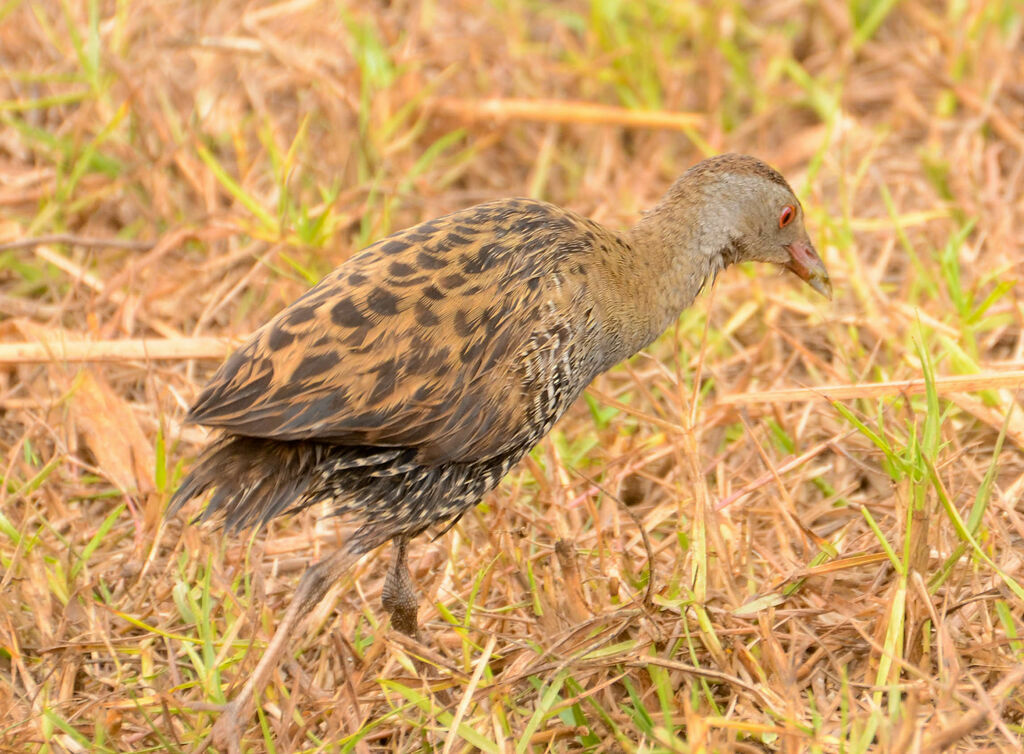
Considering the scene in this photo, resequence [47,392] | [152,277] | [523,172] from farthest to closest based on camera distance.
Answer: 1. [523,172]
2. [152,277]
3. [47,392]

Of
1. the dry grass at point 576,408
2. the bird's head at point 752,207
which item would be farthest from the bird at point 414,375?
the bird's head at point 752,207

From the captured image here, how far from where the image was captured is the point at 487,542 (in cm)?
416

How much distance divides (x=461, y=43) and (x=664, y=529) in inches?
127

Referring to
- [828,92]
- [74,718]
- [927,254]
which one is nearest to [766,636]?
[74,718]

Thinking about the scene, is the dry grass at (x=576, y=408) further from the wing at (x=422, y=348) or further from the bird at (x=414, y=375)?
the wing at (x=422, y=348)

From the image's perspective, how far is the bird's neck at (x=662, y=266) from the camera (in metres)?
3.93

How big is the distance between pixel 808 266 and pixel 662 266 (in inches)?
26.9

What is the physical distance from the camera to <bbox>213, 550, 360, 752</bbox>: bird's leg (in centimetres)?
331

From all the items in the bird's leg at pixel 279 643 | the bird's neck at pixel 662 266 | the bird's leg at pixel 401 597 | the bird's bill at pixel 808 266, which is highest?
the bird's neck at pixel 662 266

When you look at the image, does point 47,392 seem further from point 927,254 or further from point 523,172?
point 927,254

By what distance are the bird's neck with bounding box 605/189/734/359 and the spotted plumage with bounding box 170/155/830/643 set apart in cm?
1

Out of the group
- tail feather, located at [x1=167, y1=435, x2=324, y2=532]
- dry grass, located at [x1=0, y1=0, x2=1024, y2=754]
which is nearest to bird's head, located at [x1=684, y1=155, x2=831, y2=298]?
dry grass, located at [x1=0, y1=0, x2=1024, y2=754]

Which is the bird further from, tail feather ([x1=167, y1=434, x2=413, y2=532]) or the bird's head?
the bird's head

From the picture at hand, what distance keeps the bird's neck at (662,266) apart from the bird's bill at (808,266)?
0.31m
